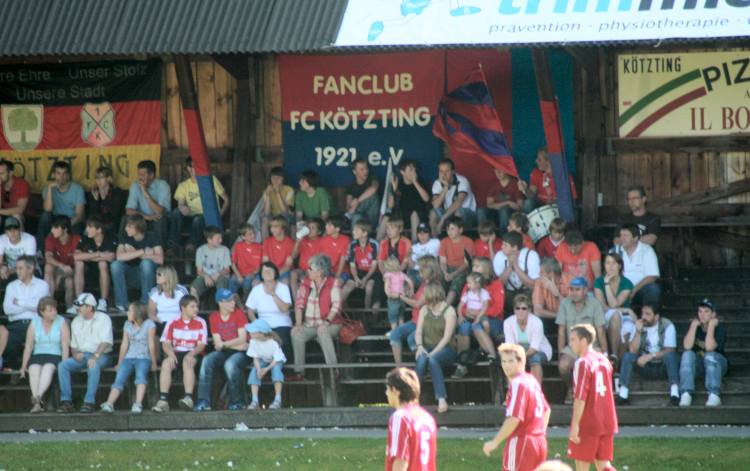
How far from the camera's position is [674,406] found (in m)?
17.0

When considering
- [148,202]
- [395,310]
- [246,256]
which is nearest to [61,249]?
[148,202]

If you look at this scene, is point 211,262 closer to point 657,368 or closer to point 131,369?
point 131,369

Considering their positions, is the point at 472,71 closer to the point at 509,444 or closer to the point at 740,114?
the point at 740,114

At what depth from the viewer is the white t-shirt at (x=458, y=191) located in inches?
794

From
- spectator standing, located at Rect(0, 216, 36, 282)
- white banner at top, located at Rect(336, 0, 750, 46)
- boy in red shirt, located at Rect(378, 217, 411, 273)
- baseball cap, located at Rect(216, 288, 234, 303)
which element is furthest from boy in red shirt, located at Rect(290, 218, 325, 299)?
spectator standing, located at Rect(0, 216, 36, 282)

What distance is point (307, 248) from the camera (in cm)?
1975

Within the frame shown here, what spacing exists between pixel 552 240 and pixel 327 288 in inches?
114

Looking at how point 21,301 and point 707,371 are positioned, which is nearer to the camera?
point 707,371

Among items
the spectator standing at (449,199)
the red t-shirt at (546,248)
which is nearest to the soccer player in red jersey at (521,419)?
the red t-shirt at (546,248)

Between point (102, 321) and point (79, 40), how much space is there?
3.52 metres

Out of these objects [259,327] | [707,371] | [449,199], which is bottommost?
[707,371]

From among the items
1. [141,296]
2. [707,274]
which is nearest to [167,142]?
[141,296]

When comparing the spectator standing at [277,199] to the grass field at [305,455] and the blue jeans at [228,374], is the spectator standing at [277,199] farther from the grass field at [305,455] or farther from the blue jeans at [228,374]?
the grass field at [305,455]

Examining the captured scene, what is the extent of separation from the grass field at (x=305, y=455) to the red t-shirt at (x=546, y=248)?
3531 millimetres
